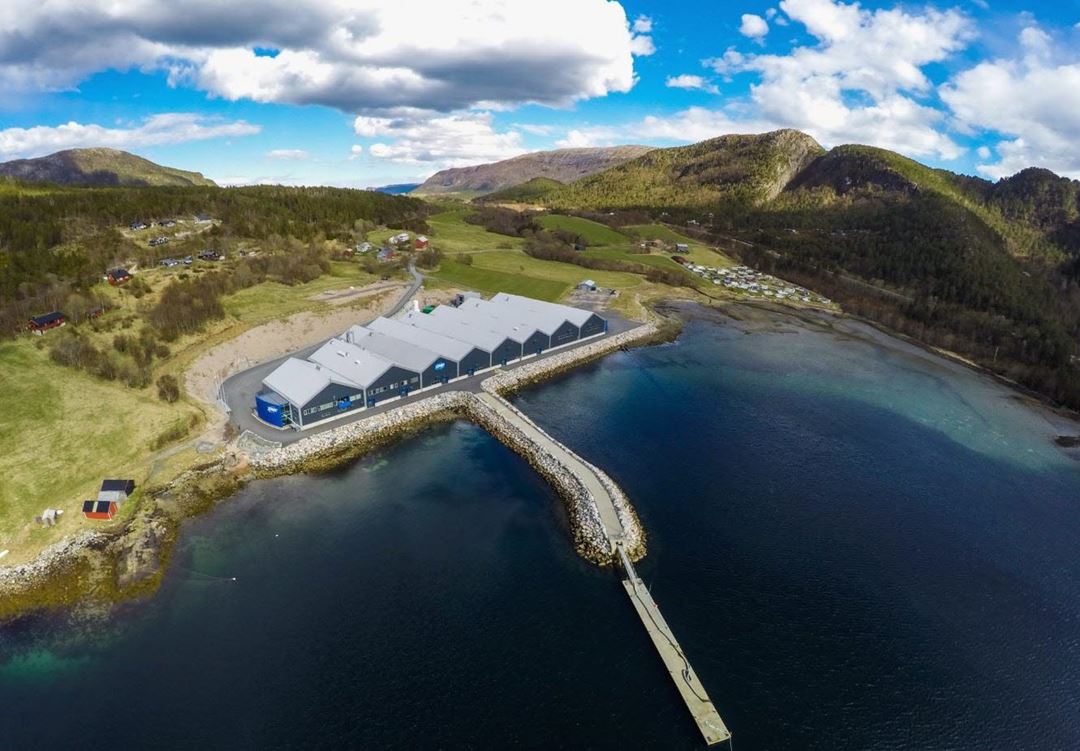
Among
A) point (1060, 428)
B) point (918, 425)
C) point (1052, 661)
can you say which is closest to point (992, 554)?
point (1052, 661)

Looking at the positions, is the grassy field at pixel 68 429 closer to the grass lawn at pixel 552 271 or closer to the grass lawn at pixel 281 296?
the grass lawn at pixel 281 296

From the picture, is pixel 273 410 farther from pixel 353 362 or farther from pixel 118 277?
pixel 118 277

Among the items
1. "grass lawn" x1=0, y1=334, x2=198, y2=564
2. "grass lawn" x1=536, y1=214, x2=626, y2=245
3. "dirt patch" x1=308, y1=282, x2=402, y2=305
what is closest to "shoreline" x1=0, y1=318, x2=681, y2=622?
"grass lawn" x1=0, y1=334, x2=198, y2=564

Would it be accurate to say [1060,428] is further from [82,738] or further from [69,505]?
[69,505]

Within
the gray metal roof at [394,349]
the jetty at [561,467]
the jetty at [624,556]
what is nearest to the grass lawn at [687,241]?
the jetty at [561,467]

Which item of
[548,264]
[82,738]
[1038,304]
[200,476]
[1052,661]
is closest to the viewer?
[82,738]

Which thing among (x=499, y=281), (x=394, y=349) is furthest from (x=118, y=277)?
(x=499, y=281)

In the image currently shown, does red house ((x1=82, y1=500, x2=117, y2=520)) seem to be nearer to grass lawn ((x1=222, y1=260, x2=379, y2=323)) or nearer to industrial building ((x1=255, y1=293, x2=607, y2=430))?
industrial building ((x1=255, y1=293, x2=607, y2=430))
